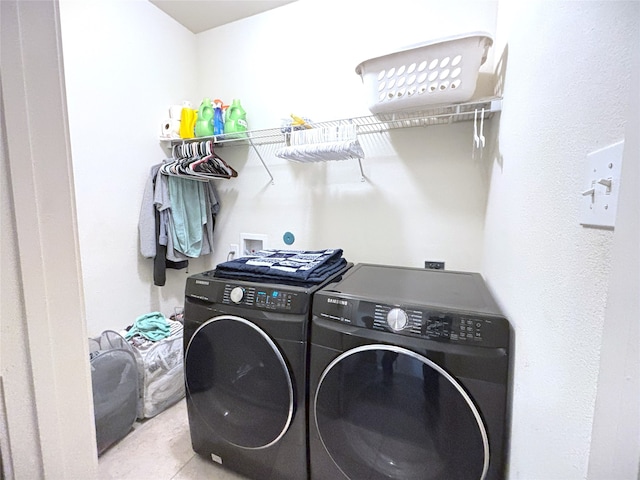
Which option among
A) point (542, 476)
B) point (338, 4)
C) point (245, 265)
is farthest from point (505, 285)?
point (338, 4)

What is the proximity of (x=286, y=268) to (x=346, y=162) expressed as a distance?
854 millimetres

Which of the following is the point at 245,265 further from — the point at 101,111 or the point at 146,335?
the point at 101,111

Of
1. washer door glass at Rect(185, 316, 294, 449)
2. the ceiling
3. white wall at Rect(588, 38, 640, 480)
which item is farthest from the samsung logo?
the ceiling

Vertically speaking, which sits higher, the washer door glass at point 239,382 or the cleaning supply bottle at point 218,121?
the cleaning supply bottle at point 218,121

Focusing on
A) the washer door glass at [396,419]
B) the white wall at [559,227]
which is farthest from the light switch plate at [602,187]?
the washer door glass at [396,419]

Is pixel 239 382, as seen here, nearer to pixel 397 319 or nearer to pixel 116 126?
pixel 397 319

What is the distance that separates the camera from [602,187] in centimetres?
38

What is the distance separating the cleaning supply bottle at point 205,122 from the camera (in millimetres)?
1822

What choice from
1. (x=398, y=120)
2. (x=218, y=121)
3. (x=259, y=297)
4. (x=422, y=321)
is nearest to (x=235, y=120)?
(x=218, y=121)

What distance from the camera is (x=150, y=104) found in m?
1.85

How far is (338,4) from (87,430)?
2.16 meters

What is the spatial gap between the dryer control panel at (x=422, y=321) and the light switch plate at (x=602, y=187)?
46 cm

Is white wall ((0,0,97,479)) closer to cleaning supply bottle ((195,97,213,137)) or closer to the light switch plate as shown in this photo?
the light switch plate

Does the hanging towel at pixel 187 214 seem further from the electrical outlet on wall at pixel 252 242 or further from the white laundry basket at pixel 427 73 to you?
the white laundry basket at pixel 427 73
